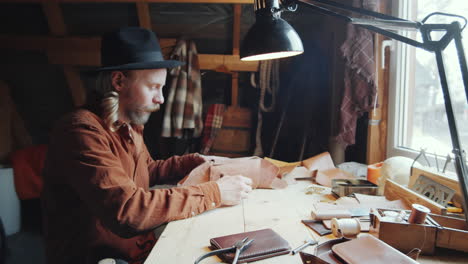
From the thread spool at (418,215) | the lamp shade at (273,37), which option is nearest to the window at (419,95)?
the thread spool at (418,215)

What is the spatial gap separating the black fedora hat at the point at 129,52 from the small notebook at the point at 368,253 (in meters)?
1.11

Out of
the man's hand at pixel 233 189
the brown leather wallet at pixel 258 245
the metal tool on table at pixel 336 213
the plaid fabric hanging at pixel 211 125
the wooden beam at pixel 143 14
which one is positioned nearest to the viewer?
the brown leather wallet at pixel 258 245

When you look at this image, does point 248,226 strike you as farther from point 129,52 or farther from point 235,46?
point 235,46

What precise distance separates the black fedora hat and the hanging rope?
5.77 ft

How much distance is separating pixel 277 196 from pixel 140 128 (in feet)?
2.85

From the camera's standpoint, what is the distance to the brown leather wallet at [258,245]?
915 mm

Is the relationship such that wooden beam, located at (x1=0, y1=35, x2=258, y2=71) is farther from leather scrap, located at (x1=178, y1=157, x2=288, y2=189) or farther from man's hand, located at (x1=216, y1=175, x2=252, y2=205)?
man's hand, located at (x1=216, y1=175, x2=252, y2=205)

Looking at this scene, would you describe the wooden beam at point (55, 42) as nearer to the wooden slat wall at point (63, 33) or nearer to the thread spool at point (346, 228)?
the wooden slat wall at point (63, 33)

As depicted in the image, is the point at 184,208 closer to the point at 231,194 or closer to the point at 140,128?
the point at 231,194

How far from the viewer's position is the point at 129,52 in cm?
148

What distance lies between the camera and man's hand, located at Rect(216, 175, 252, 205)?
1.37m

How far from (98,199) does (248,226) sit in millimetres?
552

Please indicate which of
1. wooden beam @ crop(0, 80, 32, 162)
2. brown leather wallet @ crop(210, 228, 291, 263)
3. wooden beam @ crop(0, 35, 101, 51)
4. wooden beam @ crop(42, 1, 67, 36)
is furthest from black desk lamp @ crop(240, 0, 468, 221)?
wooden beam @ crop(0, 80, 32, 162)

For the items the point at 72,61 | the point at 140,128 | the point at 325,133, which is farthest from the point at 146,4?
the point at 325,133
